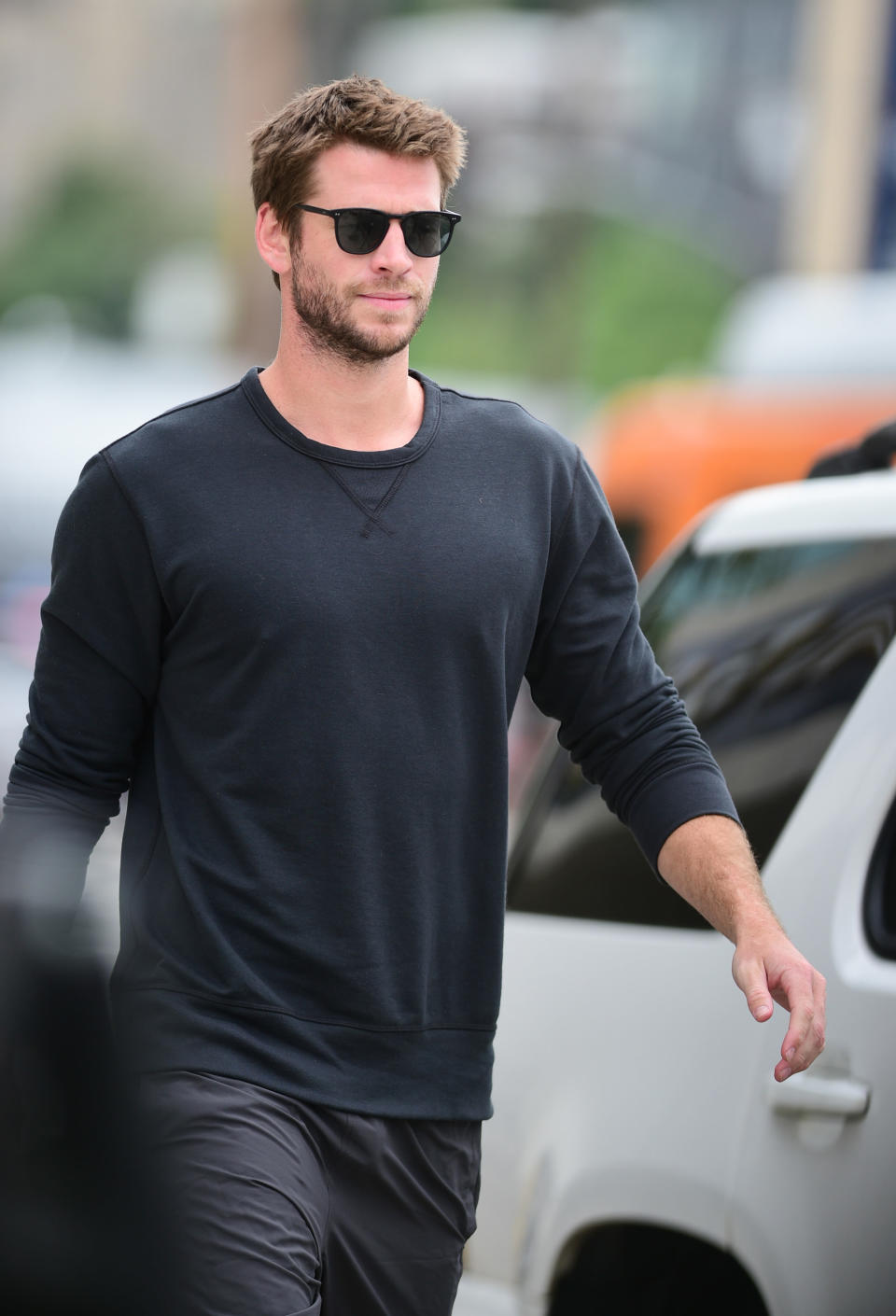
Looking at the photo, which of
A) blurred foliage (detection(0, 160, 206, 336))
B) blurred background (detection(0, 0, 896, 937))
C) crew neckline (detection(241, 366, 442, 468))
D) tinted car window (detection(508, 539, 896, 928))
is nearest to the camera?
crew neckline (detection(241, 366, 442, 468))

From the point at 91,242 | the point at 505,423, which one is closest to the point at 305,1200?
the point at 505,423

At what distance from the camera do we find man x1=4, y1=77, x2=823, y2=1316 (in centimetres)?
264

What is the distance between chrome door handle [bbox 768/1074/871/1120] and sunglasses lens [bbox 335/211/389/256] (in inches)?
49.8

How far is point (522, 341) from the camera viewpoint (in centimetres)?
4706

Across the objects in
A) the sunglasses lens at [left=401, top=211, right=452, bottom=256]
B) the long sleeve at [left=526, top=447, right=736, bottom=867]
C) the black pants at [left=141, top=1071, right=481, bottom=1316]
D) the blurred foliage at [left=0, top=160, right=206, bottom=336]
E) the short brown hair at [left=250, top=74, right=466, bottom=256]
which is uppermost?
the short brown hair at [left=250, top=74, right=466, bottom=256]

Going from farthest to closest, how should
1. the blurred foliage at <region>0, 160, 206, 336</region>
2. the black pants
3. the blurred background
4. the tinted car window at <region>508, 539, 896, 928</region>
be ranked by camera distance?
the blurred foliage at <region>0, 160, 206, 336</region>, the blurred background, the tinted car window at <region>508, 539, 896, 928</region>, the black pants

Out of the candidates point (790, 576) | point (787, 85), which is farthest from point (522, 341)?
point (790, 576)

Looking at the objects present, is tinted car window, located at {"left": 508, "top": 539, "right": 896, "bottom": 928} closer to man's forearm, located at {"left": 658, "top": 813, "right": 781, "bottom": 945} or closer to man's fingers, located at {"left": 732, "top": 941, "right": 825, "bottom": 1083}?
man's forearm, located at {"left": 658, "top": 813, "right": 781, "bottom": 945}

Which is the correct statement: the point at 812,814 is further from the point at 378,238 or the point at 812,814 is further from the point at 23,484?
the point at 23,484

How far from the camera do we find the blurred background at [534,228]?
12.6 metres

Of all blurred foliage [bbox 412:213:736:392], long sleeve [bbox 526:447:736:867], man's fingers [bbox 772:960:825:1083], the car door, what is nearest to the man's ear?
long sleeve [bbox 526:447:736:867]

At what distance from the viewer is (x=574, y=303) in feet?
153

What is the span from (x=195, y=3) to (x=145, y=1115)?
72167 millimetres

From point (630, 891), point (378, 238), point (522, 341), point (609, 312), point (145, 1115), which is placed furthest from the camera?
point (522, 341)
